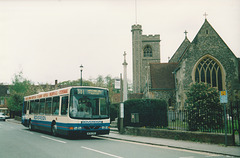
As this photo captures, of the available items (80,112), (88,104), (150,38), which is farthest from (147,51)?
(80,112)

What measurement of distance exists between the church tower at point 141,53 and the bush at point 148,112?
40.2 metres

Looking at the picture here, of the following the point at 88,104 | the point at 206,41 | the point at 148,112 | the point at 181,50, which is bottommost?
the point at 148,112

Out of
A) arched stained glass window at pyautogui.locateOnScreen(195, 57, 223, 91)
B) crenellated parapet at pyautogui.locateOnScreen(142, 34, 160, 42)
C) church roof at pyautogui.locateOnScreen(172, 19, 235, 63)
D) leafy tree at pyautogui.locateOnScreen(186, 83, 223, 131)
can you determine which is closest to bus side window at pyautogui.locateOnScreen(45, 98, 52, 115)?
leafy tree at pyautogui.locateOnScreen(186, 83, 223, 131)

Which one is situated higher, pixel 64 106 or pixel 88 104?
pixel 88 104

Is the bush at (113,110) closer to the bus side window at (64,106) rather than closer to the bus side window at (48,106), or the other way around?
the bus side window at (48,106)

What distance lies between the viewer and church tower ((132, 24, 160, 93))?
57.9m

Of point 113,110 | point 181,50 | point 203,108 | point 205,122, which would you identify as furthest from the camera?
point 181,50

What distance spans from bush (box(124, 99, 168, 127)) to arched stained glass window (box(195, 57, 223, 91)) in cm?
1425

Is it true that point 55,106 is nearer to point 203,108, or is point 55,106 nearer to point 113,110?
point 203,108

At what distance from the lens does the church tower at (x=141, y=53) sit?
5794 cm

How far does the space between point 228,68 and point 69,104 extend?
22913mm

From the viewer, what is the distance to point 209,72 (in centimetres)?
2952

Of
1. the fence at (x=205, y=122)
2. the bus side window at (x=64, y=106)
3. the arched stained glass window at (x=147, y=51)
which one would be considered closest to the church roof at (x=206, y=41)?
the fence at (x=205, y=122)

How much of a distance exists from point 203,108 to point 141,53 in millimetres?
46061
